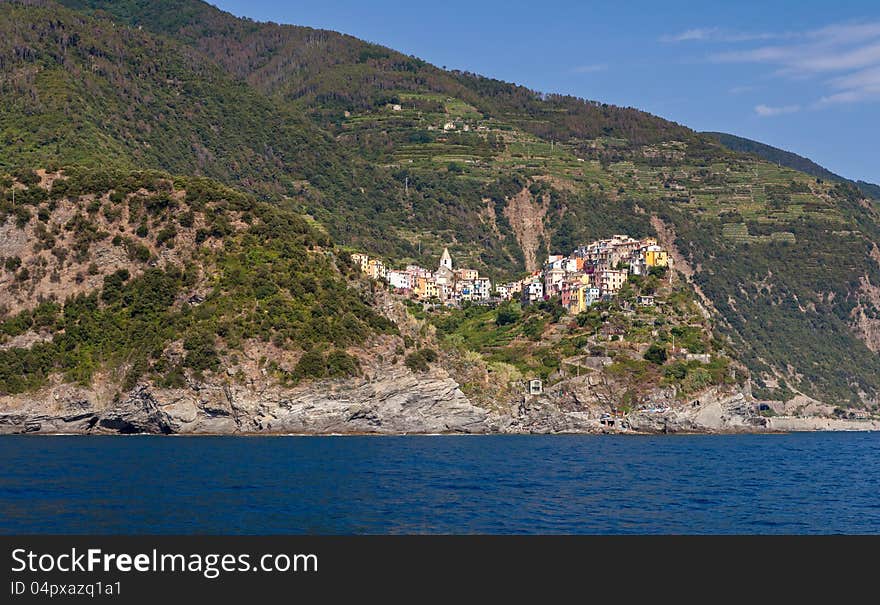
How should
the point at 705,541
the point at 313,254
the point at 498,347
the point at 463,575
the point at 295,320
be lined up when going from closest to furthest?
the point at 463,575 → the point at 705,541 → the point at 295,320 → the point at 313,254 → the point at 498,347

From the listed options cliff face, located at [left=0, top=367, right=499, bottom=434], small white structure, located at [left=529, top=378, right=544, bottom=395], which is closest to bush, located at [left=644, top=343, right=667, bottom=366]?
small white structure, located at [left=529, top=378, right=544, bottom=395]

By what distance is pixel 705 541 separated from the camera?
53219 mm

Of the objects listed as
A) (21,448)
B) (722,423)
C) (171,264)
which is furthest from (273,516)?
(722,423)

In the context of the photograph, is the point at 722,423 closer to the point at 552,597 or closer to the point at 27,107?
the point at 27,107

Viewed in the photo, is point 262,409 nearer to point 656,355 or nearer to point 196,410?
point 196,410

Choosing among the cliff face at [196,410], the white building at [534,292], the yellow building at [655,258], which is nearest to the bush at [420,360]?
the cliff face at [196,410]

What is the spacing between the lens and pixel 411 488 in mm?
72812

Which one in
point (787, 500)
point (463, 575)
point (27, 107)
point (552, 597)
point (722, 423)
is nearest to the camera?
point (552, 597)

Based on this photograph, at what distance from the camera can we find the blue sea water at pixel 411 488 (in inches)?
2277

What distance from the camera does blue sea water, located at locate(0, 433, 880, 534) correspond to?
57844 mm

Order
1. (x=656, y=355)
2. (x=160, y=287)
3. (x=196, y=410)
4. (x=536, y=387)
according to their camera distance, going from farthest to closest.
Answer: (x=656, y=355), (x=536, y=387), (x=160, y=287), (x=196, y=410)

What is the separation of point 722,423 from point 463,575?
12421 centimetres

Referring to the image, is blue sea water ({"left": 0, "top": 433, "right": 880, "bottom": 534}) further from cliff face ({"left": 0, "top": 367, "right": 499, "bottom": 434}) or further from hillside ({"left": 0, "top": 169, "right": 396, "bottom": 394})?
hillside ({"left": 0, "top": 169, "right": 396, "bottom": 394})

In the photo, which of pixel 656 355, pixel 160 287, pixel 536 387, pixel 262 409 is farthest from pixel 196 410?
pixel 656 355
